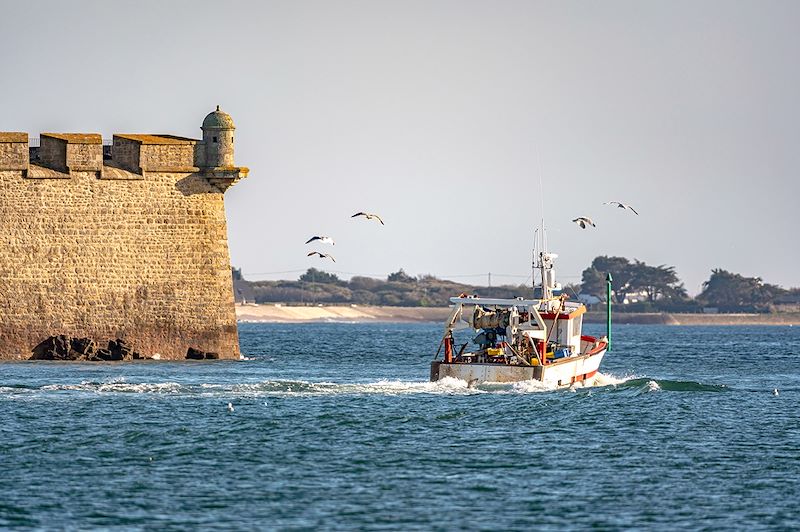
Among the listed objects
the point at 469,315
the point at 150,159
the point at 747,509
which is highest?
the point at 150,159

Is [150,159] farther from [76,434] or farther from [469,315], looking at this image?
[76,434]

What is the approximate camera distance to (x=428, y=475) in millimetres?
25484

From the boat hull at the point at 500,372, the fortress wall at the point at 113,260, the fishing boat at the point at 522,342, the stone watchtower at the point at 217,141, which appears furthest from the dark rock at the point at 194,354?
the boat hull at the point at 500,372

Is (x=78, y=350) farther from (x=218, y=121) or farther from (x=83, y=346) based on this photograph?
(x=218, y=121)

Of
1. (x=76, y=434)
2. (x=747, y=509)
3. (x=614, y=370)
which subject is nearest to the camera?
(x=747, y=509)

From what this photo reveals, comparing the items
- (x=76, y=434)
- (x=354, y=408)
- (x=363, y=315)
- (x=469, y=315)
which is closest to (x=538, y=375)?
(x=469, y=315)

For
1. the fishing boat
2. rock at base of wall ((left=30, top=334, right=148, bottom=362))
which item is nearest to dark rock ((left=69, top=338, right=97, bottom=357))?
rock at base of wall ((left=30, top=334, right=148, bottom=362))

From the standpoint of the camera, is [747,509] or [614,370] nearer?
[747,509]

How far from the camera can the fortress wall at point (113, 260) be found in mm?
47781

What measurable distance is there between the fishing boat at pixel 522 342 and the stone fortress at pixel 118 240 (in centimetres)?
1111

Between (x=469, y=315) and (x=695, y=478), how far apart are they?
15.6m

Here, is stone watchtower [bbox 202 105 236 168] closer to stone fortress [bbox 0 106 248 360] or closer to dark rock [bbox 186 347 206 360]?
stone fortress [bbox 0 106 248 360]

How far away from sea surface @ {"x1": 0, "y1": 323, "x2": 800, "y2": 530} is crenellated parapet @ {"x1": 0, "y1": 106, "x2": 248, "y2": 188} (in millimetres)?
6825

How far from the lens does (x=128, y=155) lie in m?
48.8
